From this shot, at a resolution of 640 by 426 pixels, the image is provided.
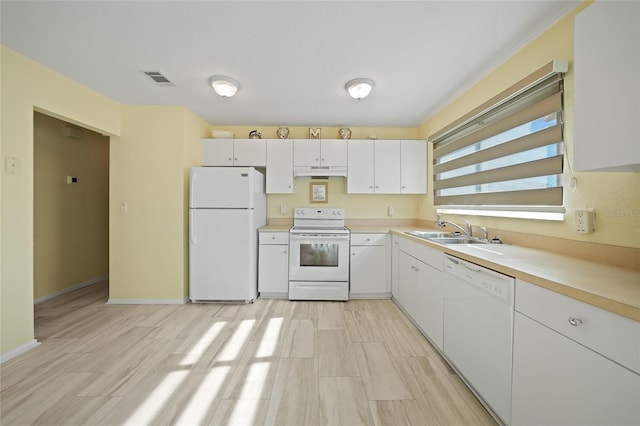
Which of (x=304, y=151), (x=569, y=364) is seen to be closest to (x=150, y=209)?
(x=304, y=151)

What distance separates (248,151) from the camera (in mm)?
3514

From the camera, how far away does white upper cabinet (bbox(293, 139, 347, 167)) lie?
3.52m

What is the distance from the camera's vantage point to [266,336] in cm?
232

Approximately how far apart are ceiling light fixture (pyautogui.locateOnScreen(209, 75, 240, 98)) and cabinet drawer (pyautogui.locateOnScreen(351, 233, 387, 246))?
212cm

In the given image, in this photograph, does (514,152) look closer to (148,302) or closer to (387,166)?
(387,166)

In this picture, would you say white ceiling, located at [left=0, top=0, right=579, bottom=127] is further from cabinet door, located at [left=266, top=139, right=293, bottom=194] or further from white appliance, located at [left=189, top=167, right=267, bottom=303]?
white appliance, located at [left=189, top=167, right=267, bottom=303]

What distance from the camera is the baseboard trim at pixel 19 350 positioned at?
192 centimetres

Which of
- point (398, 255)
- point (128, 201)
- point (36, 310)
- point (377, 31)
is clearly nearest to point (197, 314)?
point (128, 201)

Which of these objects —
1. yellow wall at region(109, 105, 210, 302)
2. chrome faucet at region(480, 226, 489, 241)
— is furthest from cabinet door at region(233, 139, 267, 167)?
chrome faucet at region(480, 226, 489, 241)

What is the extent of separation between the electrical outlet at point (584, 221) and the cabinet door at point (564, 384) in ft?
2.31

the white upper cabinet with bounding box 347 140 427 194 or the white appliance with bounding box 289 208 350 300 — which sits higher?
the white upper cabinet with bounding box 347 140 427 194

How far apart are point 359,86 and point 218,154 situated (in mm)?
2141

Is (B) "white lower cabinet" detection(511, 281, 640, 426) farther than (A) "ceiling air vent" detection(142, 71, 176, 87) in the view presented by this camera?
No

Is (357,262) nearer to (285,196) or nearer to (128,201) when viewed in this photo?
(285,196)
